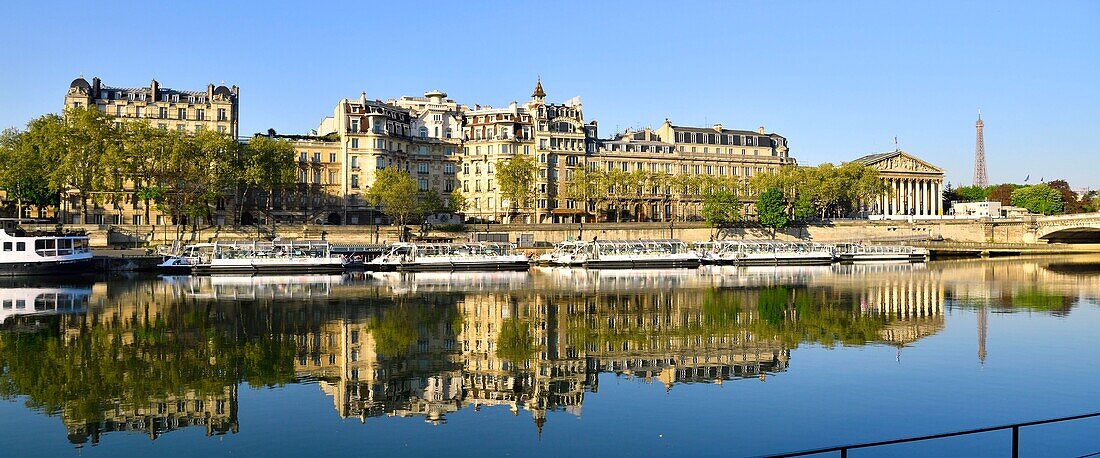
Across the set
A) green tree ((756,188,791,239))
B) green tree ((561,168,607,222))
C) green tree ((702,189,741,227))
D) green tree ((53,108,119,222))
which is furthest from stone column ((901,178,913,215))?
green tree ((53,108,119,222))

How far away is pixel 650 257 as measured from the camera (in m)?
89.8

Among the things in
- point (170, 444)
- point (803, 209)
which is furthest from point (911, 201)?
point (170, 444)

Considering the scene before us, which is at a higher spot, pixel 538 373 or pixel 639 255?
pixel 639 255

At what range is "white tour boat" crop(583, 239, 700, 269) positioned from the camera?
88.4 meters

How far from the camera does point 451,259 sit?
274ft

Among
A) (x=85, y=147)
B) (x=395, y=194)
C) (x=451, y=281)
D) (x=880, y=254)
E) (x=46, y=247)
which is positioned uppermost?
(x=85, y=147)

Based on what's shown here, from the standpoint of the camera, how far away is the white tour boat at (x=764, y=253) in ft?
306

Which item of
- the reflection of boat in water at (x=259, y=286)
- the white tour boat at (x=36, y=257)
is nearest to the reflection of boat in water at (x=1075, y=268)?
the reflection of boat in water at (x=259, y=286)

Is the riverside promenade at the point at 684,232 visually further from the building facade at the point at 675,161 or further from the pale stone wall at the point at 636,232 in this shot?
the building facade at the point at 675,161

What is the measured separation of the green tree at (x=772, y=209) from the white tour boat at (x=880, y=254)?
12903 mm

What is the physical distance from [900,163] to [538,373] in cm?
12493

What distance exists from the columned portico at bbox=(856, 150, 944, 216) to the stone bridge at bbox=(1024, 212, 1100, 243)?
82.8 ft

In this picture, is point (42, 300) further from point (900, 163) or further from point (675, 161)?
point (900, 163)

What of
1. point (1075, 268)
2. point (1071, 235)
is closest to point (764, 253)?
point (1075, 268)
